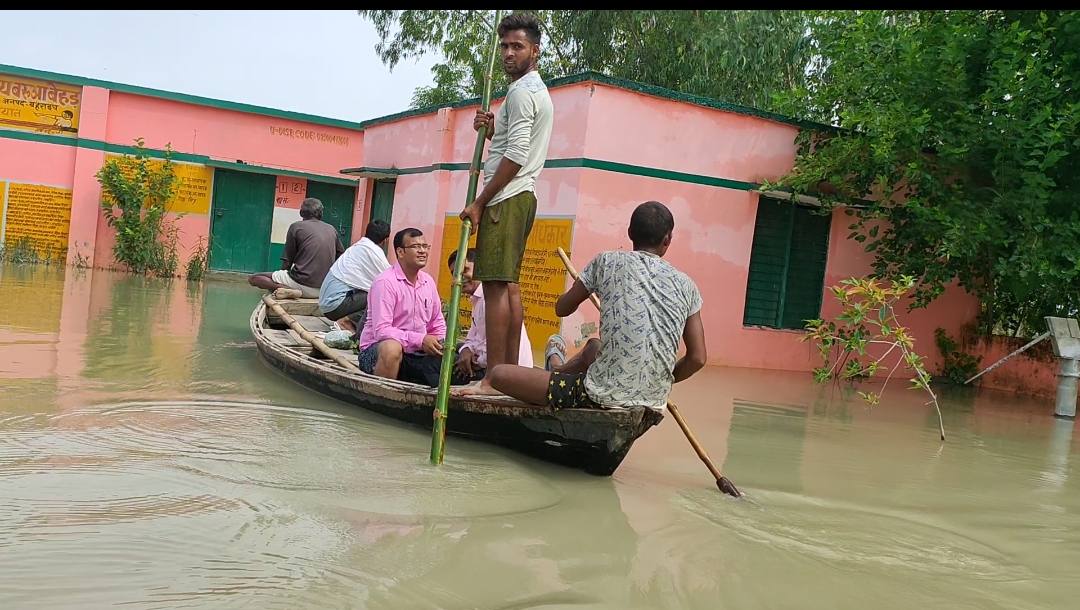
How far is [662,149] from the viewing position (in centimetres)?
937

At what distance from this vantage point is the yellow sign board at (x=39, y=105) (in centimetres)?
1597

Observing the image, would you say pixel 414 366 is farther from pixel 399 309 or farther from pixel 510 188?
pixel 510 188

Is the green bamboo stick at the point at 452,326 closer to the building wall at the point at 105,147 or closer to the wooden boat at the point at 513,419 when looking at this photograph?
the wooden boat at the point at 513,419

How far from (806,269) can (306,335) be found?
6.23 metres

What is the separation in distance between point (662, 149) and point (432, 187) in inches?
145

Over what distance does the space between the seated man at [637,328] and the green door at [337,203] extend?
1517cm

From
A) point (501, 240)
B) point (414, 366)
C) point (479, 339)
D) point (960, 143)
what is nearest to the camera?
Result: point (501, 240)

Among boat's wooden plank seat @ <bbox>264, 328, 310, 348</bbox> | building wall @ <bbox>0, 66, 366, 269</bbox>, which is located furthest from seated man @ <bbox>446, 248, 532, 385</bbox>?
building wall @ <bbox>0, 66, 366, 269</bbox>

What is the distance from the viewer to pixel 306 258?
29.2ft

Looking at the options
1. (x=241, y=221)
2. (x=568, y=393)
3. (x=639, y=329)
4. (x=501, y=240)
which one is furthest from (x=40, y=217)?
(x=639, y=329)

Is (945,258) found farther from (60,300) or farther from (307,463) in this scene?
(60,300)

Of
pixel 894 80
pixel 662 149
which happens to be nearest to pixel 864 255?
pixel 894 80

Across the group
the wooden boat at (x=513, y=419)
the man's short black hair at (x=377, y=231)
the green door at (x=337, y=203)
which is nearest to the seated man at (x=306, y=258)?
the man's short black hair at (x=377, y=231)
